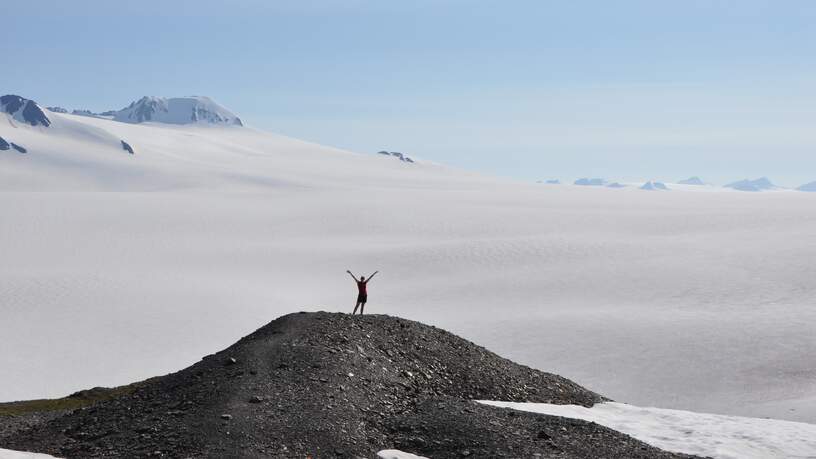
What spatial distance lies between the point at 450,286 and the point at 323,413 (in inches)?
1914

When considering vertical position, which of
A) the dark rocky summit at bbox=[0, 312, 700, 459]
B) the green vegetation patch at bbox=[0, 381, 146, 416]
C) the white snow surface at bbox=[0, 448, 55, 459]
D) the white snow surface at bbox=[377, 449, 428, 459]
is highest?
the dark rocky summit at bbox=[0, 312, 700, 459]

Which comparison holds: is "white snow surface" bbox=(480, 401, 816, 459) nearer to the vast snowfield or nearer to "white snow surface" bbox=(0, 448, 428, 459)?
"white snow surface" bbox=(0, 448, 428, 459)

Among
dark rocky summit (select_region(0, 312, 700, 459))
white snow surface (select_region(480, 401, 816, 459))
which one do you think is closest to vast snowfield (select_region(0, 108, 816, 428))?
white snow surface (select_region(480, 401, 816, 459))

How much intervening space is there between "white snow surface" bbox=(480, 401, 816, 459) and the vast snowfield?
9.35m

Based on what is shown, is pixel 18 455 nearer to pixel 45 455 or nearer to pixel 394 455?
pixel 45 455

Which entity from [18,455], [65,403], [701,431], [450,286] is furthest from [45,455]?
[450,286]

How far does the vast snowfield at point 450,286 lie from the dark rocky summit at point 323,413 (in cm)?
1706

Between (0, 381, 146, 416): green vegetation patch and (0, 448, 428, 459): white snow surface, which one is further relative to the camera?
(0, 381, 146, 416): green vegetation patch

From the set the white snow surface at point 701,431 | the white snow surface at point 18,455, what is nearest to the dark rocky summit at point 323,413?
the white snow surface at point 18,455

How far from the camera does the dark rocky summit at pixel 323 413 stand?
690 inches

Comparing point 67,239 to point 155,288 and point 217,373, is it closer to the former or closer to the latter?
point 155,288

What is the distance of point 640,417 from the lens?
945 inches

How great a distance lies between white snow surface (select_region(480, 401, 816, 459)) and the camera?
2053 centimetres

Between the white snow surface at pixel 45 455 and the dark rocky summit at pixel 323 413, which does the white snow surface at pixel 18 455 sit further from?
the dark rocky summit at pixel 323 413
